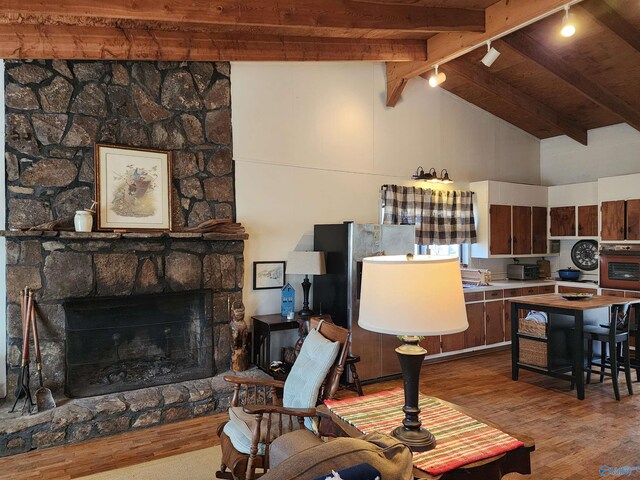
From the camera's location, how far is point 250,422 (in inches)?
97.4

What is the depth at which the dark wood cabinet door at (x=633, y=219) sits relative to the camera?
5.61 metres

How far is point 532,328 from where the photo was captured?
454cm

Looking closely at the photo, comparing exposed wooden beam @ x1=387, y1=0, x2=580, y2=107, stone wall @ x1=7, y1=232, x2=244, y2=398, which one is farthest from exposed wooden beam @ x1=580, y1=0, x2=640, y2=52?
stone wall @ x1=7, y1=232, x2=244, y2=398

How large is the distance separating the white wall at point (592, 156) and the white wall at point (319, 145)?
6.15 ft

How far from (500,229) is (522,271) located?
32.0 inches

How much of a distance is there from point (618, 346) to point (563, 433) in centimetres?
163

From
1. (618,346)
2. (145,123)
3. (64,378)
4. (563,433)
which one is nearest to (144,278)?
(64,378)

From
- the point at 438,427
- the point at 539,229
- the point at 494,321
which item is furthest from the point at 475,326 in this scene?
the point at 438,427

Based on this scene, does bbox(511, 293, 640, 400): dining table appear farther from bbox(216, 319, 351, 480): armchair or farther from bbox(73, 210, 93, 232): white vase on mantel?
bbox(73, 210, 93, 232): white vase on mantel

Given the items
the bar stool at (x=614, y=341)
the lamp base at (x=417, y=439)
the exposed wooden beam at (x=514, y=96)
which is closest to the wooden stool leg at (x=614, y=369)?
the bar stool at (x=614, y=341)

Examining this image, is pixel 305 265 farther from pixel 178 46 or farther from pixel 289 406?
pixel 178 46

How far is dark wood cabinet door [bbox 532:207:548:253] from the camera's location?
21.9ft

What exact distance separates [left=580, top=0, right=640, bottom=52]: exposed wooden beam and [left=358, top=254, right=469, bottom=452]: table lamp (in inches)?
147

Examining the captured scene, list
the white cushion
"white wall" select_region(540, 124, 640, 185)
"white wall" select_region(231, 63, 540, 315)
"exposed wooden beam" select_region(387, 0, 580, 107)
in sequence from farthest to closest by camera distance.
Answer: "white wall" select_region(540, 124, 640, 185), "white wall" select_region(231, 63, 540, 315), "exposed wooden beam" select_region(387, 0, 580, 107), the white cushion
